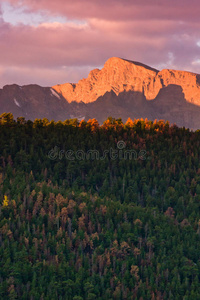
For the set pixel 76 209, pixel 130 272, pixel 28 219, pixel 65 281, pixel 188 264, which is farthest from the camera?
pixel 76 209

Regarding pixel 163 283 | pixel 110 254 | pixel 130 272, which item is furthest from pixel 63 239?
pixel 163 283

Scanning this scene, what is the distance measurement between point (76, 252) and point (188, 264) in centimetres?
3911

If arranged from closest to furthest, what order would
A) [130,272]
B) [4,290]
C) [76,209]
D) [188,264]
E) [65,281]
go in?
[4,290] < [65,281] < [130,272] < [188,264] < [76,209]

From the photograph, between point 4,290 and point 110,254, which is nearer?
point 4,290

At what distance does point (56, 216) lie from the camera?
177625mm

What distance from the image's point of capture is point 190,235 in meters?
178

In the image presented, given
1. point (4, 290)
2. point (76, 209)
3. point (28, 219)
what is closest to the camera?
point (4, 290)

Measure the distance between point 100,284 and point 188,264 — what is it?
3569 cm

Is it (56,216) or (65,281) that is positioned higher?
(56,216)

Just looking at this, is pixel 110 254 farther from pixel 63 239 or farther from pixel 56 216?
pixel 56 216

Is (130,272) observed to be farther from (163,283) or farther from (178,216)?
(178,216)

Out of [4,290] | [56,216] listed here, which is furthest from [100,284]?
[56,216]

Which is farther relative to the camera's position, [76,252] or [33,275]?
[76,252]

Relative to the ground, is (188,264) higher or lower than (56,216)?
lower
